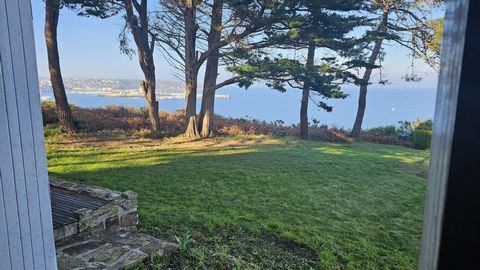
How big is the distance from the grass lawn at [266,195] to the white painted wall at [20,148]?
1.21m

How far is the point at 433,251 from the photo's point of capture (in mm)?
339

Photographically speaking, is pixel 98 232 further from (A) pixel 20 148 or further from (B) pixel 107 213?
(A) pixel 20 148

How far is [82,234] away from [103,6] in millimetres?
4441

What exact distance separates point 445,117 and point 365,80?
6317 millimetres

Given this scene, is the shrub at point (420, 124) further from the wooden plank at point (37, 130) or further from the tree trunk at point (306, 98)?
the wooden plank at point (37, 130)

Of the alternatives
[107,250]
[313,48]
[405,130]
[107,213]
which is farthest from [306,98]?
[107,250]

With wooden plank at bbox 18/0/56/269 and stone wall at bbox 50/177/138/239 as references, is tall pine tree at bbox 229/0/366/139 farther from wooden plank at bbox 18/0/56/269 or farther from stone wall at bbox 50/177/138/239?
wooden plank at bbox 18/0/56/269

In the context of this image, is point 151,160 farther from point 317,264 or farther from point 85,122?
point 317,264

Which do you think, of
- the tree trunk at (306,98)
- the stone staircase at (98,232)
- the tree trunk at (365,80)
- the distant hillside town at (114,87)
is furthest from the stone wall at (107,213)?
the tree trunk at (365,80)

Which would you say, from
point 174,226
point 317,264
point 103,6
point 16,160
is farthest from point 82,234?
point 103,6

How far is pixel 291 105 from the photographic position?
22.2ft

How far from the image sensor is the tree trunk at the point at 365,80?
612cm

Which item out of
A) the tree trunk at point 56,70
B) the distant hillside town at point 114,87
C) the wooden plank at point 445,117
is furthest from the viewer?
the distant hillside town at point 114,87

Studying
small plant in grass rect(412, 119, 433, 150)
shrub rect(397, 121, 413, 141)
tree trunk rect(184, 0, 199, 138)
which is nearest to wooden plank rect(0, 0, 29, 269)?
tree trunk rect(184, 0, 199, 138)
